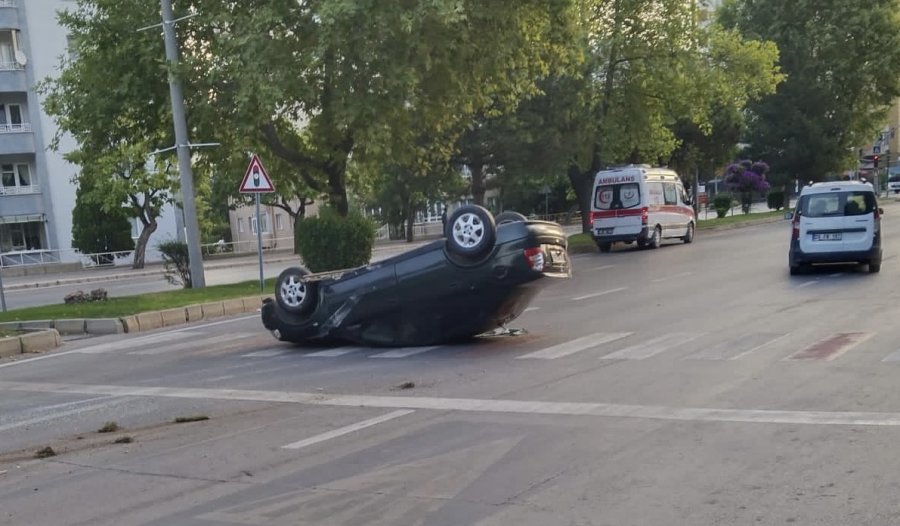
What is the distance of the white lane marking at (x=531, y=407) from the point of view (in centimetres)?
671

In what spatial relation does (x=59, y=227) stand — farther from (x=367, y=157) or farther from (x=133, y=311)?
(x=133, y=311)

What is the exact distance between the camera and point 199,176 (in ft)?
83.8

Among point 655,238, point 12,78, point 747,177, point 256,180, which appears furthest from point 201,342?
point 747,177

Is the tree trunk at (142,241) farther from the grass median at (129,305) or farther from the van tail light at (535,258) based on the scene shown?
the van tail light at (535,258)

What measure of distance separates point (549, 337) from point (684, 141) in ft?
115

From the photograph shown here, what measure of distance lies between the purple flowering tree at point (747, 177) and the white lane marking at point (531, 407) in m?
49.3

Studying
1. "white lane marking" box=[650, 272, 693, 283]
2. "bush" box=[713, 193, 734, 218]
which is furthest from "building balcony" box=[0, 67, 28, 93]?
"white lane marking" box=[650, 272, 693, 283]

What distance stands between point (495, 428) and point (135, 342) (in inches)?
364

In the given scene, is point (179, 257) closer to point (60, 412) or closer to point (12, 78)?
point (60, 412)

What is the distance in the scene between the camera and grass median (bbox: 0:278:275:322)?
55.6 feet

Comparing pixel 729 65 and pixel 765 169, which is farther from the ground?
pixel 729 65

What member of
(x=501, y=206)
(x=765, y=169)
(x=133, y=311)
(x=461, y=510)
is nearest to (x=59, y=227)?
(x=501, y=206)

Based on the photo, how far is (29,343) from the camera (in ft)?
46.9

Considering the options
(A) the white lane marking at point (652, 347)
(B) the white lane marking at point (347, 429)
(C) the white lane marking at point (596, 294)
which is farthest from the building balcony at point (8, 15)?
(B) the white lane marking at point (347, 429)
